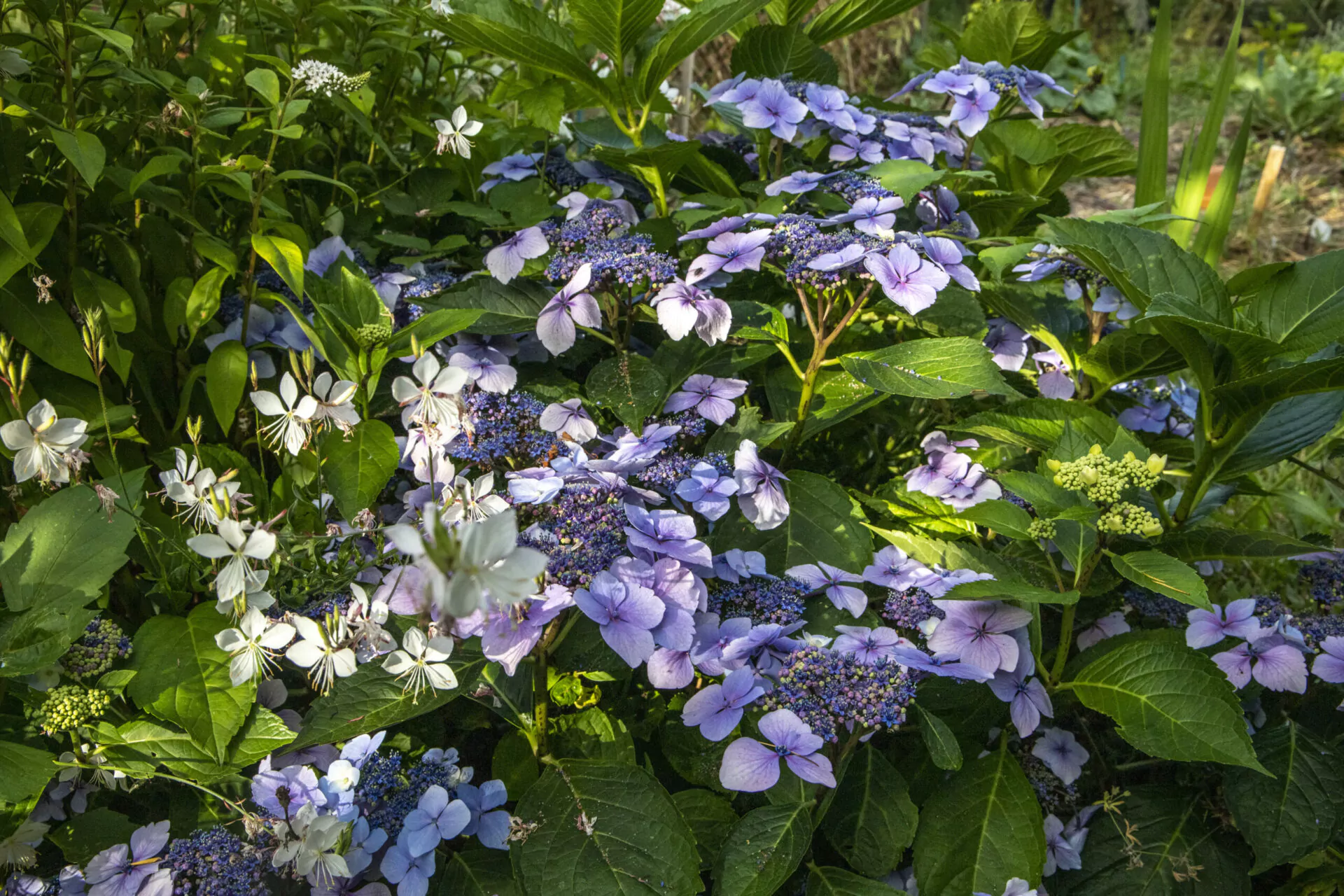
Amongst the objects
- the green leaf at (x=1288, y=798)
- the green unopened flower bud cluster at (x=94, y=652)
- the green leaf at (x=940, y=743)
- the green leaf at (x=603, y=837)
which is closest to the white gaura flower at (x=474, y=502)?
the green leaf at (x=603, y=837)

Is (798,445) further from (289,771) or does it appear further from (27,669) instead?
(27,669)

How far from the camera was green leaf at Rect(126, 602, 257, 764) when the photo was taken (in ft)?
3.83

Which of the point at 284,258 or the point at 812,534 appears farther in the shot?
the point at 812,534

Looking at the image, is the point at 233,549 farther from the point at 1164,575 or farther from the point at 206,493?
the point at 1164,575

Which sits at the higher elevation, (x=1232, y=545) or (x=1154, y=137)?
(x=1154, y=137)

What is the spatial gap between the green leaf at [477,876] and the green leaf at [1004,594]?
635 millimetres

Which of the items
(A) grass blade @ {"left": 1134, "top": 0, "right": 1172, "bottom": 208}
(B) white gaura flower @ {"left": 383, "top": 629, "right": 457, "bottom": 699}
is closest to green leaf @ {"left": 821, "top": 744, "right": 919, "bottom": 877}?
(B) white gaura flower @ {"left": 383, "top": 629, "right": 457, "bottom": 699}

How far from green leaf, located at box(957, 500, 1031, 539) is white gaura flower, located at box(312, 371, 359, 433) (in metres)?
0.78

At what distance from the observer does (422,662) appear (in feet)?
3.64

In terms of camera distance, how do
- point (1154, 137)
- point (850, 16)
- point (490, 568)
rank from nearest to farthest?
point (490, 568) → point (850, 16) → point (1154, 137)

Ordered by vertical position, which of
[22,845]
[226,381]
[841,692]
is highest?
[226,381]

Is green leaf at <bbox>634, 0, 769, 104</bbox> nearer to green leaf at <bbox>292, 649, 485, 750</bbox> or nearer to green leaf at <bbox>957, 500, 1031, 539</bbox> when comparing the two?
green leaf at <bbox>957, 500, 1031, 539</bbox>

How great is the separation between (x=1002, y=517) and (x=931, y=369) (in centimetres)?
24

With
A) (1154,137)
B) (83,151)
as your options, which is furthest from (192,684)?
(1154,137)
